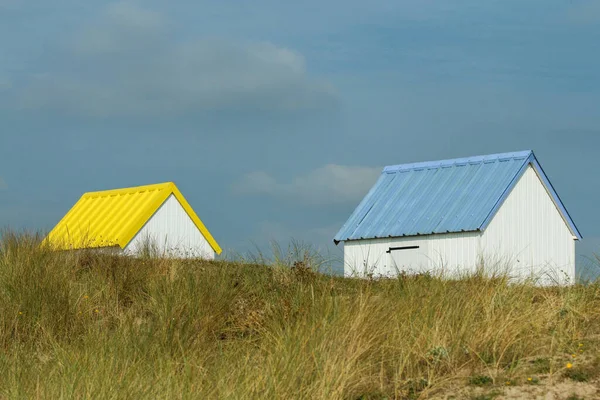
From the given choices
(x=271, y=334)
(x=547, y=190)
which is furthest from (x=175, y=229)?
(x=271, y=334)

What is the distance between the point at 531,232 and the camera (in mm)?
26812

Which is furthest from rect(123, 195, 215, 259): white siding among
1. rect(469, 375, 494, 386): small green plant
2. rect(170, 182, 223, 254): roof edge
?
rect(469, 375, 494, 386): small green plant

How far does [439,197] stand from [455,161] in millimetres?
1859

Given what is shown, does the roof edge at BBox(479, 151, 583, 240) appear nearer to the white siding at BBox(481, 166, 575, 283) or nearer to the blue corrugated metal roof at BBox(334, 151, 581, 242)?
the blue corrugated metal roof at BBox(334, 151, 581, 242)

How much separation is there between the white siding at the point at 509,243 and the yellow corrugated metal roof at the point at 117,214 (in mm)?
6188

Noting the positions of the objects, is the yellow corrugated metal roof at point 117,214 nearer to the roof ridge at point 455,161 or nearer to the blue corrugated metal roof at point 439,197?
the blue corrugated metal roof at point 439,197

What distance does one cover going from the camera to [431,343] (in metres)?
9.18

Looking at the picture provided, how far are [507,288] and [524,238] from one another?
51.7ft

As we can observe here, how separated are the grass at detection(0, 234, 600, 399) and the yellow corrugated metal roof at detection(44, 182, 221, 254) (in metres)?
11.9

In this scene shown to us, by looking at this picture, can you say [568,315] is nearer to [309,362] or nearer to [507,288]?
[507,288]

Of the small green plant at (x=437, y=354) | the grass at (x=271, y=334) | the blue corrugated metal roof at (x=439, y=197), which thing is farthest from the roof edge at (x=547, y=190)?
the small green plant at (x=437, y=354)

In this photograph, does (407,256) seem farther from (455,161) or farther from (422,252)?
(455,161)

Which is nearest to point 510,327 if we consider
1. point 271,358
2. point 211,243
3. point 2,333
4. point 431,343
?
point 431,343

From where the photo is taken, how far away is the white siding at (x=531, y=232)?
A: 2547 centimetres
